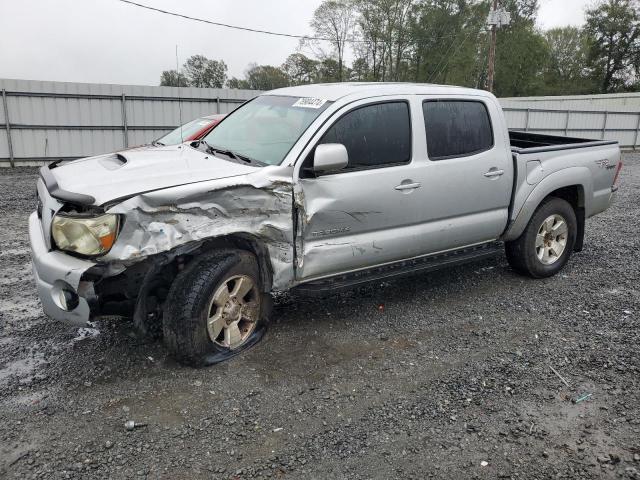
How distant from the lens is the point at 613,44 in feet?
172

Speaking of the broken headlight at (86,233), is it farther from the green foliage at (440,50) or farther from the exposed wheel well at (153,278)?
the green foliage at (440,50)

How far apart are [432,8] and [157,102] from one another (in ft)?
124

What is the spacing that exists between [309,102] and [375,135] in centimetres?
59

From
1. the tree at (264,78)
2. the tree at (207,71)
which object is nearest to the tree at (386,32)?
the tree at (264,78)

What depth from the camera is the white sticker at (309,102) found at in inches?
159

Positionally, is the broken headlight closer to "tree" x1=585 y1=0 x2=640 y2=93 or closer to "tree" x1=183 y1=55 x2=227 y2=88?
"tree" x1=183 y1=55 x2=227 y2=88

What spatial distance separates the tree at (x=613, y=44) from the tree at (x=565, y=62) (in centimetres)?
217

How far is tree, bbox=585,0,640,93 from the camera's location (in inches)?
A: 2000

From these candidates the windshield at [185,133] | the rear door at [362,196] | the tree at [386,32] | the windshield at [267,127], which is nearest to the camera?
the rear door at [362,196]

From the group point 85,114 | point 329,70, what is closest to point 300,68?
point 329,70

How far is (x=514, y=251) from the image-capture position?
5.38 m

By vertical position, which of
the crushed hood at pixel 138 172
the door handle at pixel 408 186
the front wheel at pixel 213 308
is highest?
the crushed hood at pixel 138 172

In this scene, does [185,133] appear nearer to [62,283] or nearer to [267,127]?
[267,127]

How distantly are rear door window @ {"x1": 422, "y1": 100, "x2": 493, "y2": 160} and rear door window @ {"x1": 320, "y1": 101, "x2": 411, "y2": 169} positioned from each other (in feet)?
0.84
